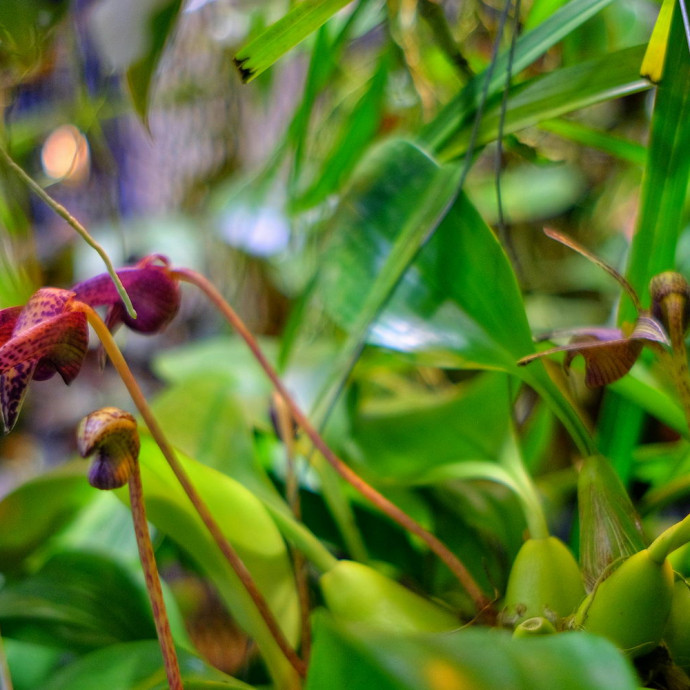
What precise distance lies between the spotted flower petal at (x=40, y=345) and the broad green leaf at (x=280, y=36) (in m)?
0.14

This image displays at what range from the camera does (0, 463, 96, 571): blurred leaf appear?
0.43 m

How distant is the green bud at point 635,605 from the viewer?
255mm

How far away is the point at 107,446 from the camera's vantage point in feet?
0.87

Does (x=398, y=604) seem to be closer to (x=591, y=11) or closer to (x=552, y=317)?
(x=591, y=11)

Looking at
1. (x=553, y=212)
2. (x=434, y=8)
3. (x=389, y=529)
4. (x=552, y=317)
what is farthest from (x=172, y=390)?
(x=553, y=212)

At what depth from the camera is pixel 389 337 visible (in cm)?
39

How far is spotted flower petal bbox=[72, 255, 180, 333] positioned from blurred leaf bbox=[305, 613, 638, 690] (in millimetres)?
209

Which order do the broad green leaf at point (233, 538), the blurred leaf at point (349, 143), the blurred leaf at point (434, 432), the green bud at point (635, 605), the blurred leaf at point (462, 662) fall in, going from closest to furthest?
the blurred leaf at point (462, 662), the green bud at point (635, 605), the broad green leaf at point (233, 538), the blurred leaf at point (434, 432), the blurred leaf at point (349, 143)

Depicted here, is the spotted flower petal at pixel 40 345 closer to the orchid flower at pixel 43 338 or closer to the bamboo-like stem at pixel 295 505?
the orchid flower at pixel 43 338

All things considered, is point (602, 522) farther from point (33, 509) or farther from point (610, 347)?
point (33, 509)

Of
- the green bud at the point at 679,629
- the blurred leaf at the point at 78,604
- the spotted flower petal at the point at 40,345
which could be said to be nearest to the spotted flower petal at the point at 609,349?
the green bud at the point at 679,629

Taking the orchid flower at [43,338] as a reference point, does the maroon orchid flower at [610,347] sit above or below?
below

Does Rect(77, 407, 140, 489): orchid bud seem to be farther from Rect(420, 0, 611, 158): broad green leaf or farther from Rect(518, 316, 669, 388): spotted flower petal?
Rect(420, 0, 611, 158): broad green leaf

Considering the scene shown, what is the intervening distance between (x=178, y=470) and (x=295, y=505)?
0.17 m
